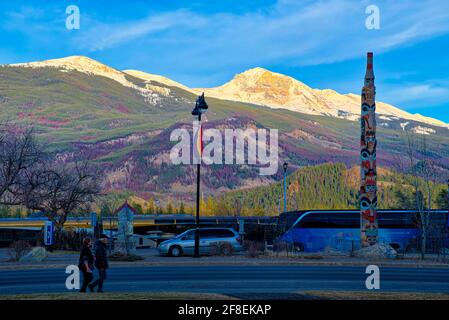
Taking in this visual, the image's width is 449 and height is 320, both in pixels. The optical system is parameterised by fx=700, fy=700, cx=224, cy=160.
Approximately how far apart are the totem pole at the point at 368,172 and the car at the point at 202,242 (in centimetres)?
764

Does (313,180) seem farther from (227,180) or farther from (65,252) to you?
(65,252)

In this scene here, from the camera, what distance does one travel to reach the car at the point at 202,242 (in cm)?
4012

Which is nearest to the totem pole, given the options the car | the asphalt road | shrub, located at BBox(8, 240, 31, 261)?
the car

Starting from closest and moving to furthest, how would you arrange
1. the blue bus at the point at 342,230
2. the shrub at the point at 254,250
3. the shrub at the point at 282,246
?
the shrub at the point at 254,250 → the shrub at the point at 282,246 → the blue bus at the point at 342,230

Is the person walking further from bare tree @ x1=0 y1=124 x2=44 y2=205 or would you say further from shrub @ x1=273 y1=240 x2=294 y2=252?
shrub @ x1=273 y1=240 x2=294 y2=252

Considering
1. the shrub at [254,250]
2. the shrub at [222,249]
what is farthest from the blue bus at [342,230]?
the shrub at [222,249]

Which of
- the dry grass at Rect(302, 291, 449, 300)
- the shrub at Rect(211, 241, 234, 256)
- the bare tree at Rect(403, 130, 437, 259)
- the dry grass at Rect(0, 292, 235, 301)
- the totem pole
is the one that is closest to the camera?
the dry grass at Rect(0, 292, 235, 301)

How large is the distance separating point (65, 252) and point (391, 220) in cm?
2192

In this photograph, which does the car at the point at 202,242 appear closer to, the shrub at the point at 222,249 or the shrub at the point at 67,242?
the shrub at the point at 222,249

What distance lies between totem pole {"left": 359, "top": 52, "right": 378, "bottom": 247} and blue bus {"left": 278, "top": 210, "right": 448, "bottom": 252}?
16.1 feet

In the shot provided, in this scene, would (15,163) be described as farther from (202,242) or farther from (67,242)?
(202,242)

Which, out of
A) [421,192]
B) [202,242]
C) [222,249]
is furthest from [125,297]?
[421,192]

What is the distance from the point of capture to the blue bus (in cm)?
4703
